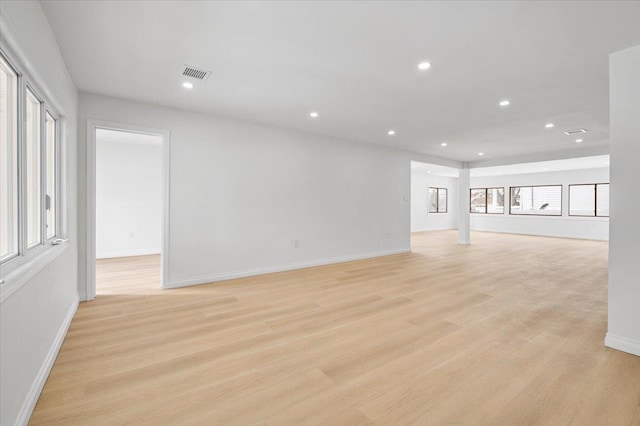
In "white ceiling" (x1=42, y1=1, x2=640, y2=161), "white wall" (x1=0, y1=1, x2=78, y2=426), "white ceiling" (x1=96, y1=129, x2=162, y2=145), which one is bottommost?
"white wall" (x1=0, y1=1, x2=78, y2=426)

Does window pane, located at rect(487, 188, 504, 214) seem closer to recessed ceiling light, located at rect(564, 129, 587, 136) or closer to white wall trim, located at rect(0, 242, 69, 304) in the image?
recessed ceiling light, located at rect(564, 129, 587, 136)

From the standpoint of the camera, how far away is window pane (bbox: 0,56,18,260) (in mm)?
1579

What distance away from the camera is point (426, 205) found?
12.6 metres

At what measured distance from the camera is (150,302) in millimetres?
3498

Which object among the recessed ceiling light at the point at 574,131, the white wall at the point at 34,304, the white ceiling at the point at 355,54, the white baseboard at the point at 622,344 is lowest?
the white baseboard at the point at 622,344

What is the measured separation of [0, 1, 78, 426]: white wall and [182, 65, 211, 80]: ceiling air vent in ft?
3.31

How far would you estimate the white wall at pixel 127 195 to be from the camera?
6.42 meters

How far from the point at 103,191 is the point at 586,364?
8.25 metres

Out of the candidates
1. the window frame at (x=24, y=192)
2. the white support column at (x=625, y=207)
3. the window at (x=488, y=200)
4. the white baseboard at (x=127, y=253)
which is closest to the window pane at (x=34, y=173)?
the window frame at (x=24, y=192)

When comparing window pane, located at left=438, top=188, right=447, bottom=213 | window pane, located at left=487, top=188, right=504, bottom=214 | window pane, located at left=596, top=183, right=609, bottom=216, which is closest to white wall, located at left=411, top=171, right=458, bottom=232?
window pane, located at left=438, top=188, right=447, bottom=213

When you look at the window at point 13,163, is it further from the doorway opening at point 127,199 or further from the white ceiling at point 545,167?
the white ceiling at point 545,167

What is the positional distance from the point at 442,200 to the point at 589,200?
5.05 meters

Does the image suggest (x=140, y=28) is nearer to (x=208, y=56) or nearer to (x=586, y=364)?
(x=208, y=56)

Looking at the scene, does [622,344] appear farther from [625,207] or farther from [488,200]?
[488,200]
